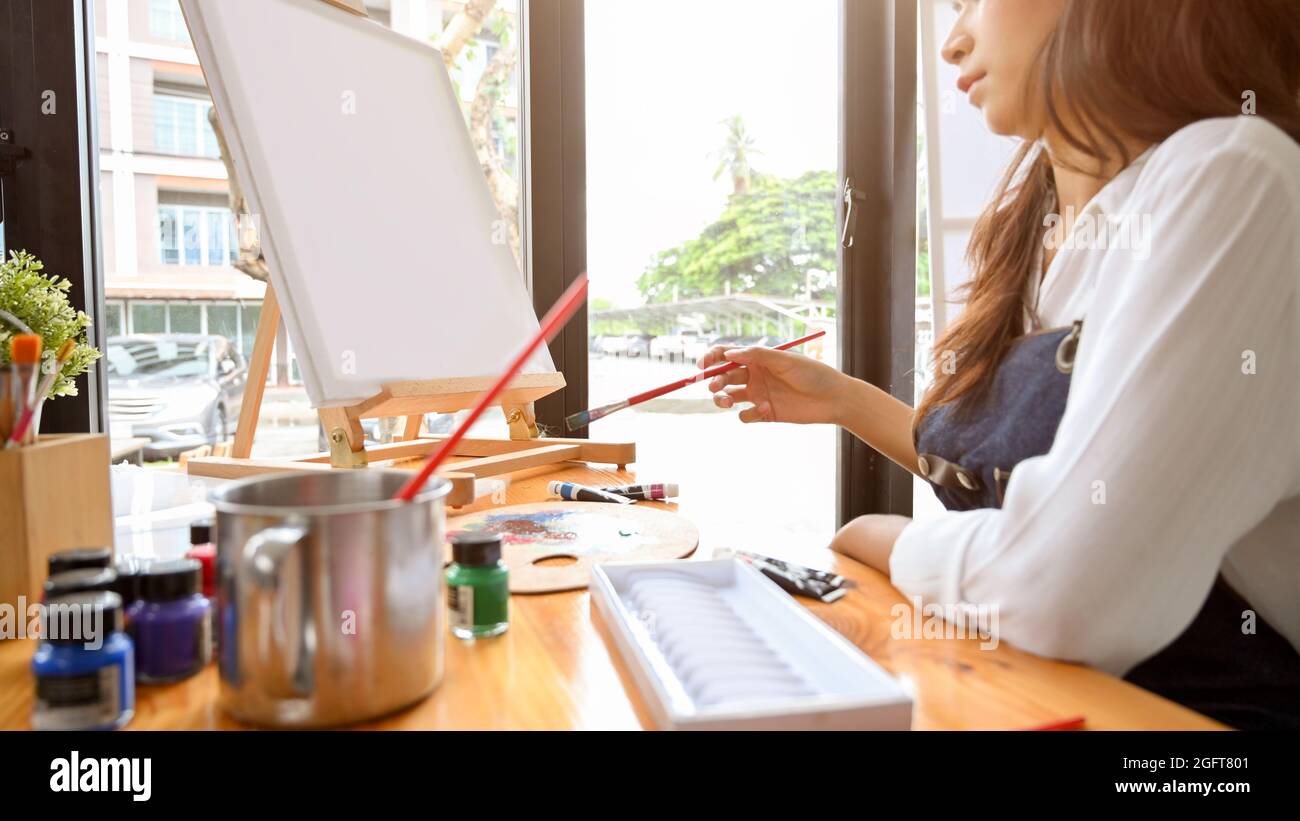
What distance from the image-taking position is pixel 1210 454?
0.59 m

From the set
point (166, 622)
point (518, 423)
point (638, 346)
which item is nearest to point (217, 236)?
point (518, 423)

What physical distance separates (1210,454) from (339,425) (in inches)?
39.1

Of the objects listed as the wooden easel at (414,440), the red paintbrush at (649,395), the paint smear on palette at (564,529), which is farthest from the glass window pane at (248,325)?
the paint smear on palette at (564,529)

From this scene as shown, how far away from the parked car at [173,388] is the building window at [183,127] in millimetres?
359

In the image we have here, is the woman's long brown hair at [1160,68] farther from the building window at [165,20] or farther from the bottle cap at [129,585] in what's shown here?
the building window at [165,20]

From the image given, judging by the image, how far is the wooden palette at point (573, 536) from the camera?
0.79 meters

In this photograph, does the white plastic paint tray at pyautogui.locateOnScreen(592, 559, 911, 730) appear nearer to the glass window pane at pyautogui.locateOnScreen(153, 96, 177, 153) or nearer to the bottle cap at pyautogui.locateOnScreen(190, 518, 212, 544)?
the bottle cap at pyautogui.locateOnScreen(190, 518, 212, 544)

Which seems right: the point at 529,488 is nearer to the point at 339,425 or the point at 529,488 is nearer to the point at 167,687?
the point at 339,425

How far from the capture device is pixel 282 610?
1.47ft

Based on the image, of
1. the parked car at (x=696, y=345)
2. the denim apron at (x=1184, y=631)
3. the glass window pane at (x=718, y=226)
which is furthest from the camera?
the parked car at (x=696, y=345)
